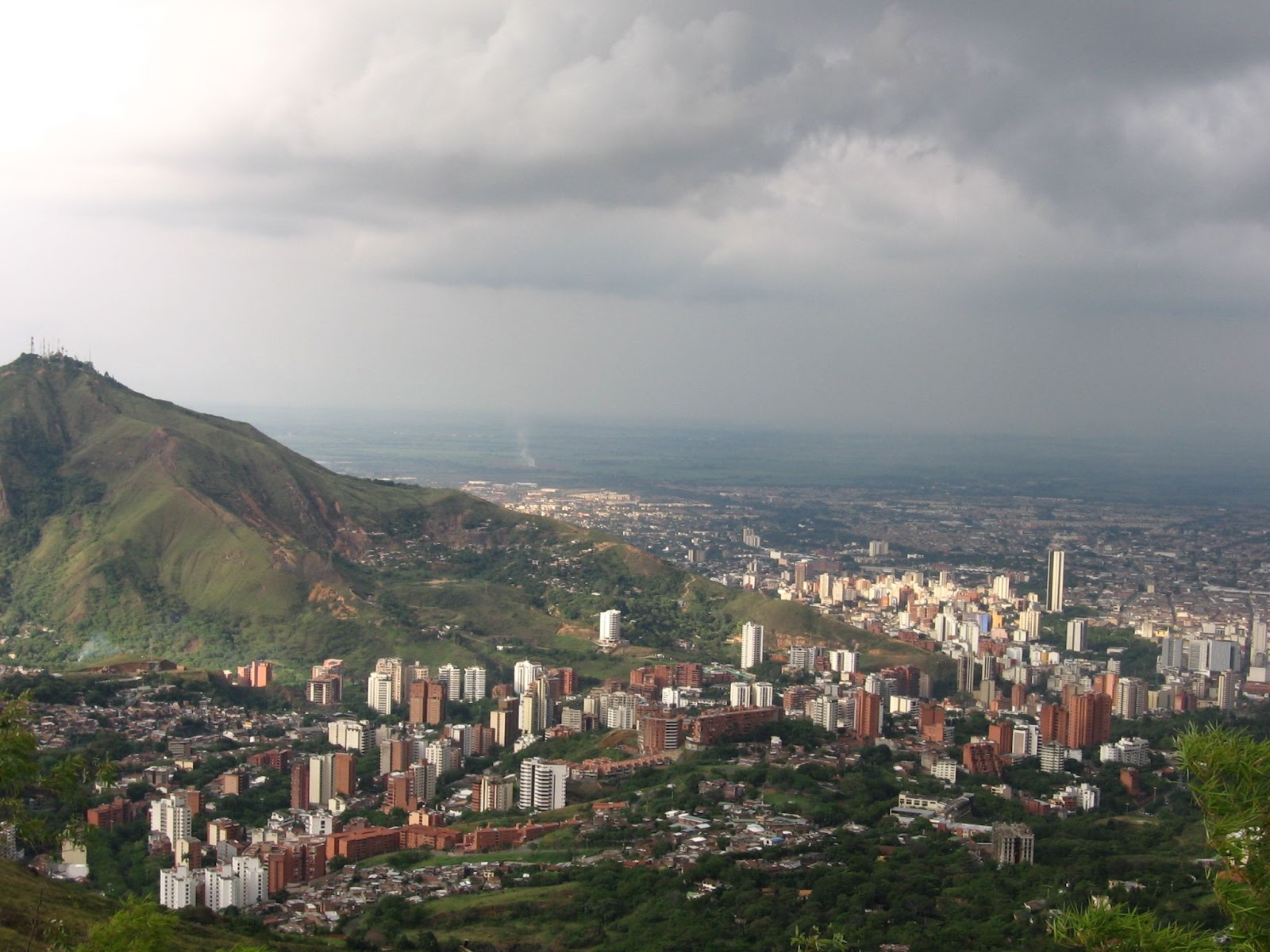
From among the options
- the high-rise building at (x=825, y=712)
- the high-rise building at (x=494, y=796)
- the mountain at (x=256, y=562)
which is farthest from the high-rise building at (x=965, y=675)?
the high-rise building at (x=494, y=796)

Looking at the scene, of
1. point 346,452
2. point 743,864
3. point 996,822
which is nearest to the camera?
point 743,864

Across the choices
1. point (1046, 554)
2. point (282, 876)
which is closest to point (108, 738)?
point (282, 876)

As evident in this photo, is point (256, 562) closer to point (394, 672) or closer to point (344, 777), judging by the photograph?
point (394, 672)

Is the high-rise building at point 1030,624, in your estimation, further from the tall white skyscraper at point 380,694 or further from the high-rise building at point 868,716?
the tall white skyscraper at point 380,694

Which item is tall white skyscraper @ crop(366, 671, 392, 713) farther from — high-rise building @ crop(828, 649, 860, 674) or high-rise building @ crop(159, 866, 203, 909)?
high-rise building @ crop(159, 866, 203, 909)

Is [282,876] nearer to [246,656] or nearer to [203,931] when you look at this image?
[203,931]
